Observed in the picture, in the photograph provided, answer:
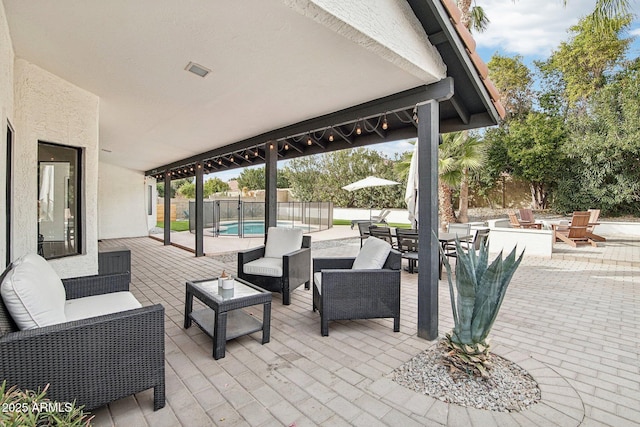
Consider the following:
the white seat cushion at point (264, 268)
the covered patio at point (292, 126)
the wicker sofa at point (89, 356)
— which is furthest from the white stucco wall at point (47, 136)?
the white seat cushion at point (264, 268)

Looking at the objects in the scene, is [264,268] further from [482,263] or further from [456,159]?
[456,159]

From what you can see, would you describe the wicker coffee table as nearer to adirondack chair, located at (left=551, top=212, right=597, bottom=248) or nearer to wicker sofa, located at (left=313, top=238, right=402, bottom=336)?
wicker sofa, located at (left=313, top=238, right=402, bottom=336)

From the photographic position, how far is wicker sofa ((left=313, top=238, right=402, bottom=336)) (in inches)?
126

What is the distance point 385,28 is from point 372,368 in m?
2.78

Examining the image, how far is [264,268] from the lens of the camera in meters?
4.32

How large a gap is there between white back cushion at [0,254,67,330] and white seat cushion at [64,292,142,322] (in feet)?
1.08

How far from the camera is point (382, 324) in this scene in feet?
11.7

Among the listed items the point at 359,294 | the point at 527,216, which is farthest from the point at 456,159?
the point at 359,294

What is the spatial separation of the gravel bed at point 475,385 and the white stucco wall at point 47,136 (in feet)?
12.9

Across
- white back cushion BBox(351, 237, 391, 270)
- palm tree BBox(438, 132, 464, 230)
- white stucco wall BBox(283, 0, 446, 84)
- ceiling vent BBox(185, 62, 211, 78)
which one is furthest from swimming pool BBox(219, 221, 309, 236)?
white stucco wall BBox(283, 0, 446, 84)

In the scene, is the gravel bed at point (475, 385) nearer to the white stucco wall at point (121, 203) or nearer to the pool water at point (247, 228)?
the pool water at point (247, 228)

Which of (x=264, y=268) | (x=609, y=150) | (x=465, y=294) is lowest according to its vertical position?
(x=264, y=268)

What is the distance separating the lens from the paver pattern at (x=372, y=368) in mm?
2010

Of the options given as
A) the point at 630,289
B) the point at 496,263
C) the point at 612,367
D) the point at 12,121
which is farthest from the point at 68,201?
the point at 630,289
